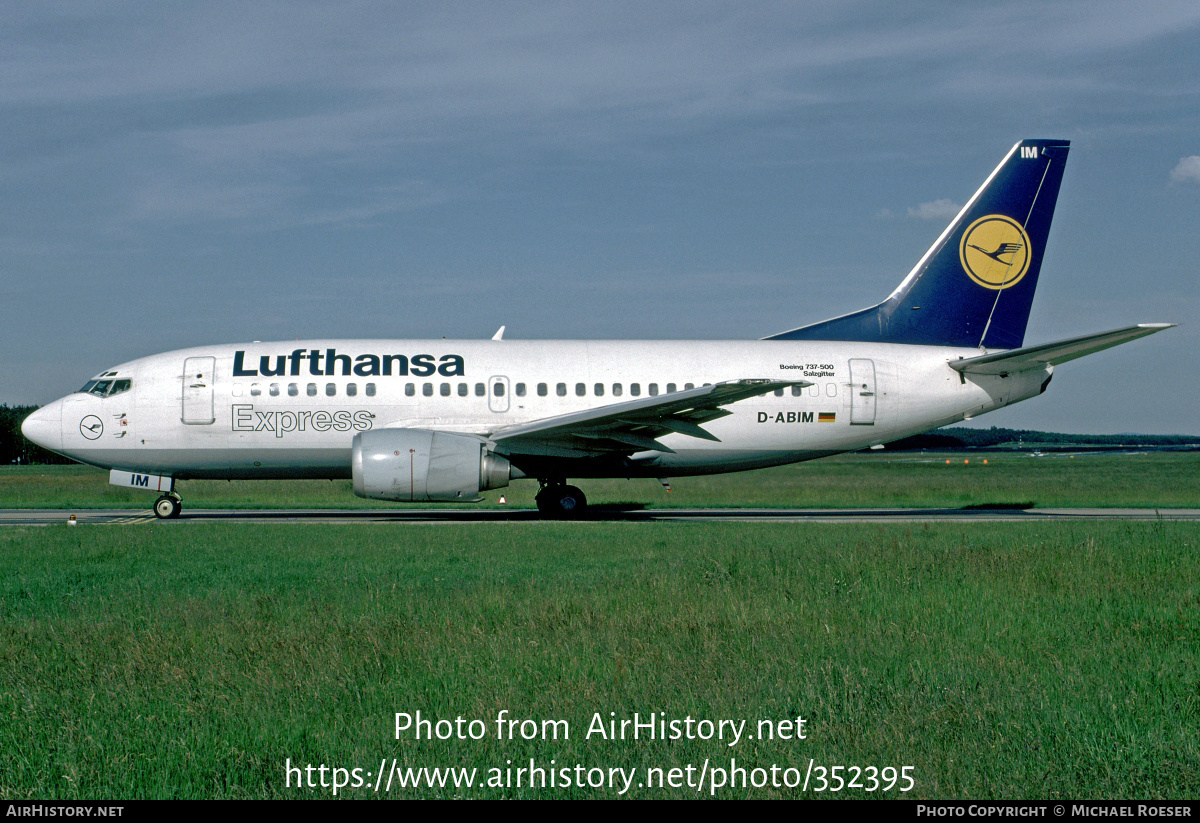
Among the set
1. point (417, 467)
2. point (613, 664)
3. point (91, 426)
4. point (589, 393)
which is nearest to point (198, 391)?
point (91, 426)

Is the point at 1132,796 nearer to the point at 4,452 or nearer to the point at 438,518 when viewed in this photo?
the point at 438,518

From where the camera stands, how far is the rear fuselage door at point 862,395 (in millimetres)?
20062

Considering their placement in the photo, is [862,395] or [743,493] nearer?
[862,395]

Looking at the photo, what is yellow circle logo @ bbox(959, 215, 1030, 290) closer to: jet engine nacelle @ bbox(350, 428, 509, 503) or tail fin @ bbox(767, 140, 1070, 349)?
tail fin @ bbox(767, 140, 1070, 349)

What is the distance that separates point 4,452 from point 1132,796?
10186cm

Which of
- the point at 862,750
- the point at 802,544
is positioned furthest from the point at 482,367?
the point at 862,750

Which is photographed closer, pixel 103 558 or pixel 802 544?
pixel 103 558

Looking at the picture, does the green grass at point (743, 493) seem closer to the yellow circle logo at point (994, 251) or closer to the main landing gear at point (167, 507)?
the main landing gear at point (167, 507)

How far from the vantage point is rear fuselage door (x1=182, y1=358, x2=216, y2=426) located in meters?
19.0

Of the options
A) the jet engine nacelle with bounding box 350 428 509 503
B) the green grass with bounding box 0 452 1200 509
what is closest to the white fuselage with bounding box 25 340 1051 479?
the jet engine nacelle with bounding box 350 428 509 503

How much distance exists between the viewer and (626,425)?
18094mm

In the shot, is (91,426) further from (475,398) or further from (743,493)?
(743,493)

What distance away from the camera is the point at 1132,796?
3973mm

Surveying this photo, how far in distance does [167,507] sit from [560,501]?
769 cm
